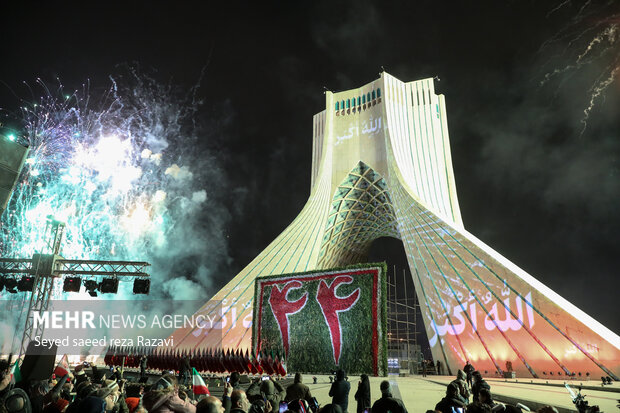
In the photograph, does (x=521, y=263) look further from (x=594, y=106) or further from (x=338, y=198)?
(x=338, y=198)

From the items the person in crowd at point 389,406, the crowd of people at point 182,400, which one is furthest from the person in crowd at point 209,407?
the person in crowd at point 389,406

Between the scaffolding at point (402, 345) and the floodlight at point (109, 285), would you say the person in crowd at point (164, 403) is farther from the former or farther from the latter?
the scaffolding at point (402, 345)

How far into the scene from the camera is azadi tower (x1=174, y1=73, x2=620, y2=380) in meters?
11.0

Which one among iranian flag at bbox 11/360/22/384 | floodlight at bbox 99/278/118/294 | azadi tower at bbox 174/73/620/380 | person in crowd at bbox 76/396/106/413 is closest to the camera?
person in crowd at bbox 76/396/106/413

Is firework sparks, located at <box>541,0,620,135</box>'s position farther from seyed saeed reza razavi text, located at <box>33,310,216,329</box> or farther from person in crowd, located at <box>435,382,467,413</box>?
seyed saeed reza razavi text, located at <box>33,310,216,329</box>

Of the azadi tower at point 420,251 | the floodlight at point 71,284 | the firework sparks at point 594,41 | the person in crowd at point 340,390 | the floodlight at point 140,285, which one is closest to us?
the person in crowd at point 340,390

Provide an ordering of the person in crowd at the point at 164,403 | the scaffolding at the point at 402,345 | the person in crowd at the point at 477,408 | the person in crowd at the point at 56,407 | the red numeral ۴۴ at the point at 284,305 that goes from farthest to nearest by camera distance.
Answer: the scaffolding at the point at 402,345, the red numeral ۴۴ at the point at 284,305, the person in crowd at the point at 56,407, the person in crowd at the point at 477,408, the person in crowd at the point at 164,403

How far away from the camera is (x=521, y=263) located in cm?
2194

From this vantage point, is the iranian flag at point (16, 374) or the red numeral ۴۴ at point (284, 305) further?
the red numeral ۴۴ at point (284, 305)

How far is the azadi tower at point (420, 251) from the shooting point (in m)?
11.0

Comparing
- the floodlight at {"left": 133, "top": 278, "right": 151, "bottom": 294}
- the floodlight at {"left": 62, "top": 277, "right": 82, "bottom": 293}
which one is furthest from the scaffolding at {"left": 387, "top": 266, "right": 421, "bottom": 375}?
the floodlight at {"left": 62, "top": 277, "right": 82, "bottom": 293}

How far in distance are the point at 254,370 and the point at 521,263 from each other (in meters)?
17.6

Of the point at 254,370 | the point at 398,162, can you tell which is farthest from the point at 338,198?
the point at 254,370

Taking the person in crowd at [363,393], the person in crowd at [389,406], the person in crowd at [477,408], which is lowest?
the person in crowd at [363,393]
